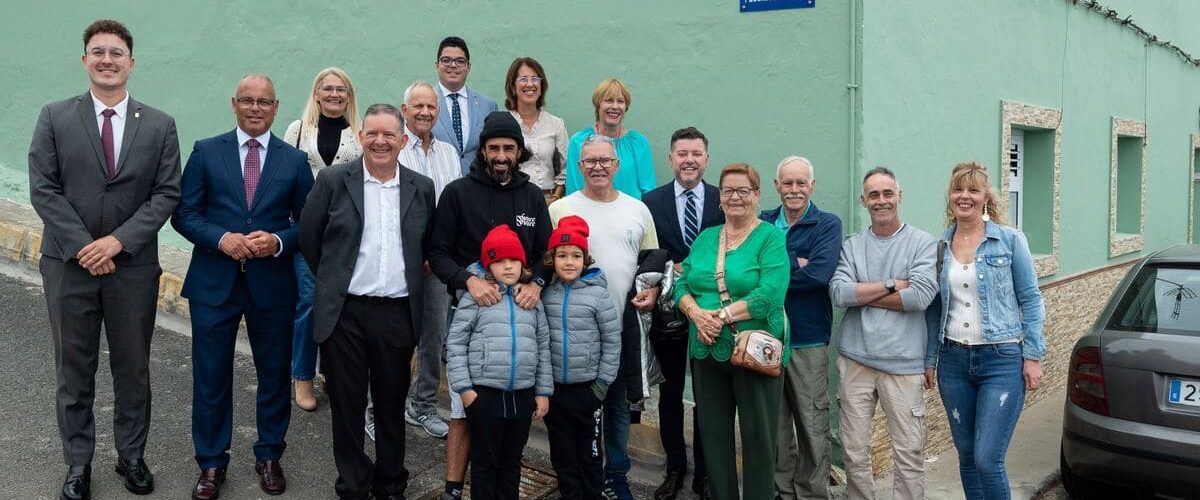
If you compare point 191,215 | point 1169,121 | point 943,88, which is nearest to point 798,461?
point 943,88

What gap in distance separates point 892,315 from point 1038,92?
14.3ft

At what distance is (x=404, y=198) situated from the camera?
14.1 ft

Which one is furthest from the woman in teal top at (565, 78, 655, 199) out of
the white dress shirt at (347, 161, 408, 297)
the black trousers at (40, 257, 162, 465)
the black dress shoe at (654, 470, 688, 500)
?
the black trousers at (40, 257, 162, 465)

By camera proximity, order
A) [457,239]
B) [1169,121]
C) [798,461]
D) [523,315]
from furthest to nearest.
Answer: [1169,121] → [798,461] → [457,239] → [523,315]

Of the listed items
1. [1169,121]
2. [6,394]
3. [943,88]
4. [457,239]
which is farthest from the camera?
[1169,121]

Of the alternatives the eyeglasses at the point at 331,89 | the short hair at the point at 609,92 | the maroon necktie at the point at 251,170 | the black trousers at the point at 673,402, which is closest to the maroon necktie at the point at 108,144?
the maroon necktie at the point at 251,170

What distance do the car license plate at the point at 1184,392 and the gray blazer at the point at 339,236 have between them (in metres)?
3.65

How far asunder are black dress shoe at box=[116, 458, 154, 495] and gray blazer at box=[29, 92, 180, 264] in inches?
38.6

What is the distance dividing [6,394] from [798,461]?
4.70 metres

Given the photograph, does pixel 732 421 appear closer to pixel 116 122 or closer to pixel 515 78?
pixel 515 78

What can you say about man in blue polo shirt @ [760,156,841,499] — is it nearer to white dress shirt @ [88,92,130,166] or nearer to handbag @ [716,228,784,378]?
handbag @ [716,228,784,378]

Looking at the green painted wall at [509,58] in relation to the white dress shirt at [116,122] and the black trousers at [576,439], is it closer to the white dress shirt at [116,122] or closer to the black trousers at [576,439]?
the black trousers at [576,439]

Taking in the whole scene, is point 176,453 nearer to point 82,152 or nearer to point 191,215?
point 191,215

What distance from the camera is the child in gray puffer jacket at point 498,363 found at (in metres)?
4.04
